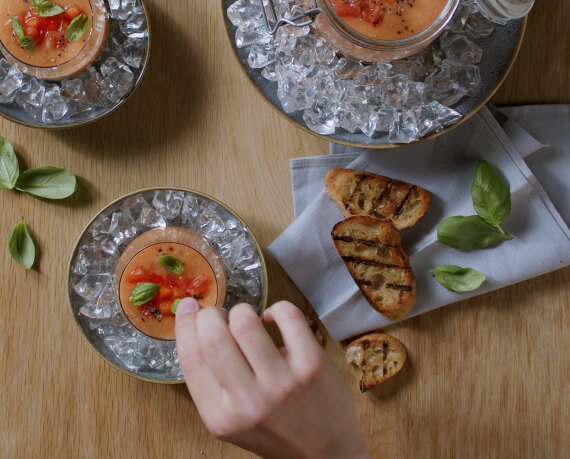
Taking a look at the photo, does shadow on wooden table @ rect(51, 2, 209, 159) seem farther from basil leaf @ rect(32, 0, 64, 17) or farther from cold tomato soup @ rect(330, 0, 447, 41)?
cold tomato soup @ rect(330, 0, 447, 41)

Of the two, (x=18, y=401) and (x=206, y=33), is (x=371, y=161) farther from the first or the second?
(x=18, y=401)

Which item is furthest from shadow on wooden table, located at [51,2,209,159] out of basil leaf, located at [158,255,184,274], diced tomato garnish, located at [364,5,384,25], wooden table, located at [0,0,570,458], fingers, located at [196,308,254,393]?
fingers, located at [196,308,254,393]

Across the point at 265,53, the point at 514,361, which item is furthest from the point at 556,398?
the point at 265,53

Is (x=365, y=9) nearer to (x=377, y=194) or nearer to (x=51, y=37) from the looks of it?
(x=377, y=194)

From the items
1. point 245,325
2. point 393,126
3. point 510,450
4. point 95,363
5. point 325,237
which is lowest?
point 510,450

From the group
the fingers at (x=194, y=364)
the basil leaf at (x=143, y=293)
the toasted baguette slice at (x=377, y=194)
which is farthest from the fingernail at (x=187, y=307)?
the toasted baguette slice at (x=377, y=194)

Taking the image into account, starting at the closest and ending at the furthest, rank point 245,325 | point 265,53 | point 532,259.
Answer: point 245,325, point 265,53, point 532,259

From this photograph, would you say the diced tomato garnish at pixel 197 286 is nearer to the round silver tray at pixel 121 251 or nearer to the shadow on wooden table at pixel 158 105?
the round silver tray at pixel 121 251
